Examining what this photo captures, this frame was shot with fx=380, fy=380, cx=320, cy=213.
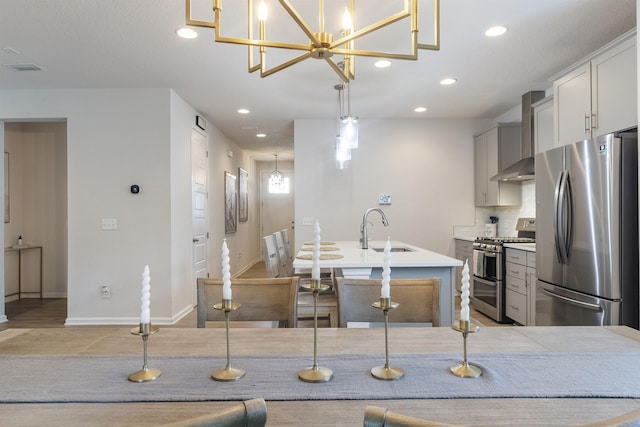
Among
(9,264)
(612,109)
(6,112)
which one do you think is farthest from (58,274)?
(612,109)

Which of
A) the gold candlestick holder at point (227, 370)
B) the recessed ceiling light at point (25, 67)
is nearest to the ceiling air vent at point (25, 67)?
the recessed ceiling light at point (25, 67)

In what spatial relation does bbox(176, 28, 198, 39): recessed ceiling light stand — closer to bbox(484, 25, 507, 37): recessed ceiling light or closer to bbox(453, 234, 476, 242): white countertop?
bbox(484, 25, 507, 37): recessed ceiling light

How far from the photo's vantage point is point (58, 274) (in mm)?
5520

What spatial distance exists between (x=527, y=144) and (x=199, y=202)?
408 cm

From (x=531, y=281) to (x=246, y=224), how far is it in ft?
20.1

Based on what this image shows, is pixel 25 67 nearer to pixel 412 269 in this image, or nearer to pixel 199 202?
pixel 199 202

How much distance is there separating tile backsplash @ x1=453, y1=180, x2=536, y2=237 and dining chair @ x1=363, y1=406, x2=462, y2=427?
15.7 feet

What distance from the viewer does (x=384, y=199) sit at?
546 centimetres

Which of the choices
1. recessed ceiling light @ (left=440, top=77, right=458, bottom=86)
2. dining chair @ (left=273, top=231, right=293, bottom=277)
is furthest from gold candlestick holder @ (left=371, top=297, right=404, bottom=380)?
recessed ceiling light @ (left=440, top=77, right=458, bottom=86)

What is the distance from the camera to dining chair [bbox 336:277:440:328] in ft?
4.80

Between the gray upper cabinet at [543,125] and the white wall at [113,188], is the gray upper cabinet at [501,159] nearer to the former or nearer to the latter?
the gray upper cabinet at [543,125]

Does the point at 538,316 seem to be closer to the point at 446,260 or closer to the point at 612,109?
the point at 446,260

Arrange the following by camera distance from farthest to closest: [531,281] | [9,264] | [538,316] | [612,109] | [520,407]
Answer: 1. [9,264]
2. [531,281]
3. [538,316]
4. [612,109]
5. [520,407]

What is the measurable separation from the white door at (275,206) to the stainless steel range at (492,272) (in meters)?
6.14
